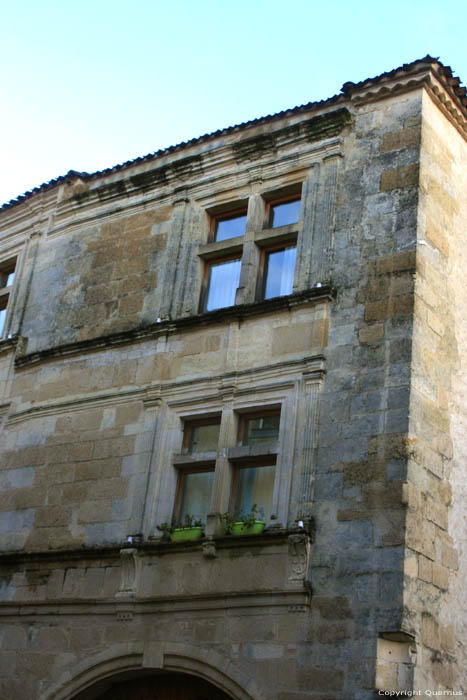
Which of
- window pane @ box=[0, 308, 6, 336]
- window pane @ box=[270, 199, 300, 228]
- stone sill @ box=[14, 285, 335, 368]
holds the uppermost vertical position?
window pane @ box=[270, 199, 300, 228]

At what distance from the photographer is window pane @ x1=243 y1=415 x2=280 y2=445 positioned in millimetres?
11305

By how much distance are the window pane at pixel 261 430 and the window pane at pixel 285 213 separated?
2781 millimetres

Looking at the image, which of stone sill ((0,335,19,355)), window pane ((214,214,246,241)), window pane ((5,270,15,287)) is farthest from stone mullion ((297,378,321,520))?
window pane ((5,270,15,287))

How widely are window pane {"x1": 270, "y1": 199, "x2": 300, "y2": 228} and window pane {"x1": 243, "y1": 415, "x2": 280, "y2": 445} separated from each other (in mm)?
2781

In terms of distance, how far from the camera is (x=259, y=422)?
11508 millimetres

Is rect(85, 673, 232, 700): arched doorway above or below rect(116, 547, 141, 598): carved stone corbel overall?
below

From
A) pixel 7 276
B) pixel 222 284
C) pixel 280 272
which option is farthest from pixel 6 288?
pixel 280 272

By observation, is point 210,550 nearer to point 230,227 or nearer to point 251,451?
point 251,451

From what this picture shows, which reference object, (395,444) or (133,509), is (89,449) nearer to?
(133,509)

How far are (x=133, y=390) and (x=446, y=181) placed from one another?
15.4 feet

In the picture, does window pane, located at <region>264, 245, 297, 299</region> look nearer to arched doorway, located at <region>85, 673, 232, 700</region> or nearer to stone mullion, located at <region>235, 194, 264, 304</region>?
stone mullion, located at <region>235, 194, 264, 304</region>

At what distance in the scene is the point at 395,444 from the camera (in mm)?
10125

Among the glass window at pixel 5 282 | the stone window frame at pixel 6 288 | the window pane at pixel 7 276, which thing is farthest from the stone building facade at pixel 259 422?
the window pane at pixel 7 276

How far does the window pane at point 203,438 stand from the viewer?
1178 cm
